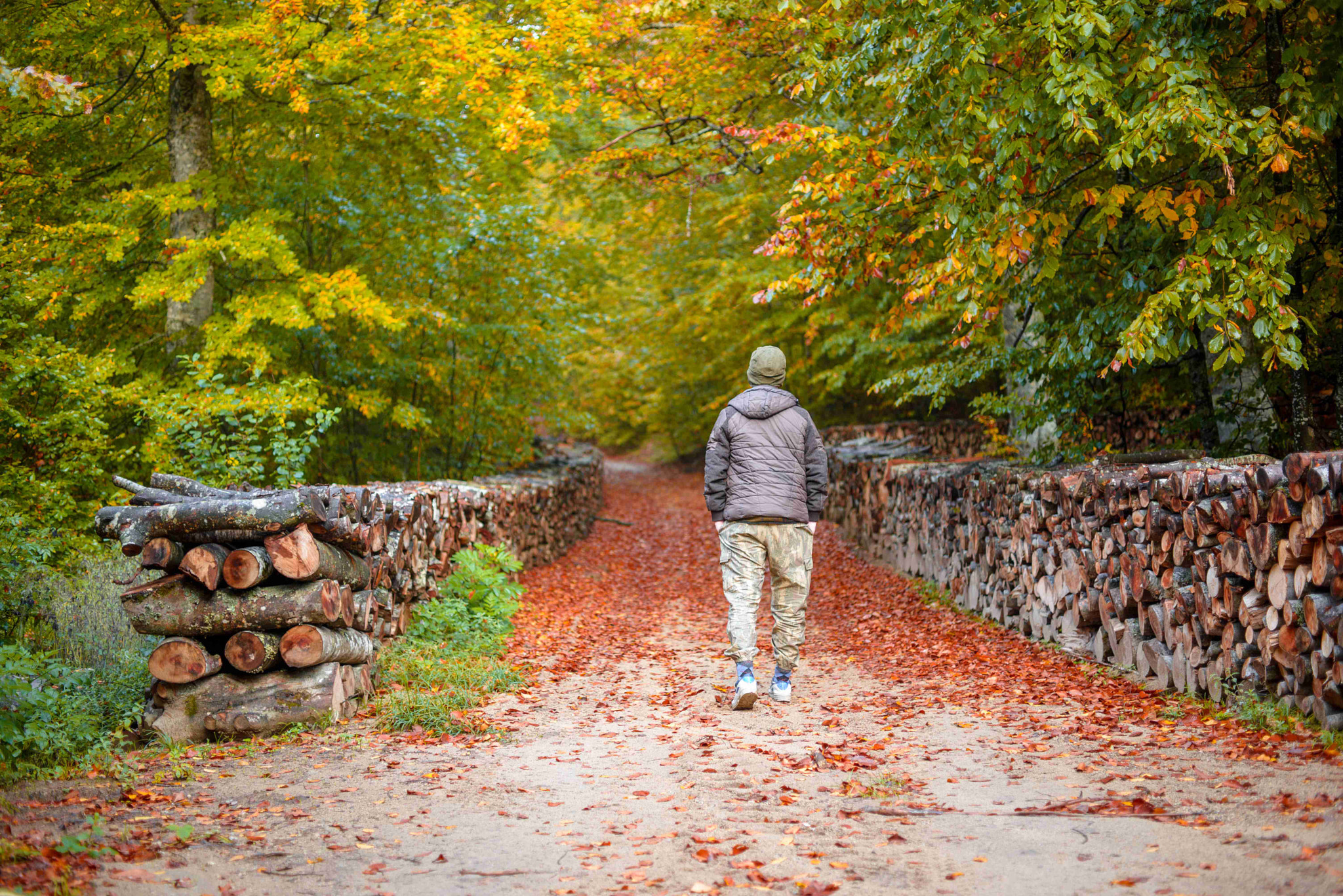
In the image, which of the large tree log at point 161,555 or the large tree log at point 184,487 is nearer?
the large tree log at point 161,555

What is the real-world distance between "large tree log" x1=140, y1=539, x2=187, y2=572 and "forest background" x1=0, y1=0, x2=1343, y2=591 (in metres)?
2.04

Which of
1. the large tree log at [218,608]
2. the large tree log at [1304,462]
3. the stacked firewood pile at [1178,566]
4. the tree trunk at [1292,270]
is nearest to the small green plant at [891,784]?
the stacked firewood pile at [1178,566]

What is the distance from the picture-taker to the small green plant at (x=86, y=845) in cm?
335

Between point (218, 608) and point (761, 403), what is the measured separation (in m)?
3.40

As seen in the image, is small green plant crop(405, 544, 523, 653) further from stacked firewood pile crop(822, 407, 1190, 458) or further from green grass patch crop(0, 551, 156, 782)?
stacked firewood pile crop(822, 407, 1190, 458)

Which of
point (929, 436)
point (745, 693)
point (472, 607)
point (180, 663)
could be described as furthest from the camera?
point (929, 436)

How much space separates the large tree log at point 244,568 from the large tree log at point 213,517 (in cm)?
15

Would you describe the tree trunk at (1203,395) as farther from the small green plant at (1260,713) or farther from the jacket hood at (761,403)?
the jacket hood at (761,403)

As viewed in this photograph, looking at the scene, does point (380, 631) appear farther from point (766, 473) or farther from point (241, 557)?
point (766, 473)

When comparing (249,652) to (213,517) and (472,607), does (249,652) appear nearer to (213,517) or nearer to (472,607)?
(213,517)

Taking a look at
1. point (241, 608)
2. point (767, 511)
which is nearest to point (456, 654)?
point (241, 608)

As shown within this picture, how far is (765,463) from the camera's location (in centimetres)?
615

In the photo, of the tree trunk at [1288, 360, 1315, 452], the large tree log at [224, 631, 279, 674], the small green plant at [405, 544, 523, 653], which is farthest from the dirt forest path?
the tree trunk at [1288, 360, 1315, 452]

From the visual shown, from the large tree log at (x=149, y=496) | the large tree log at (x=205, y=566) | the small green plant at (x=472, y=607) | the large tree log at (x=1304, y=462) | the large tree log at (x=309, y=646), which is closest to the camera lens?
the large tree log at (x=1304, y=462)
